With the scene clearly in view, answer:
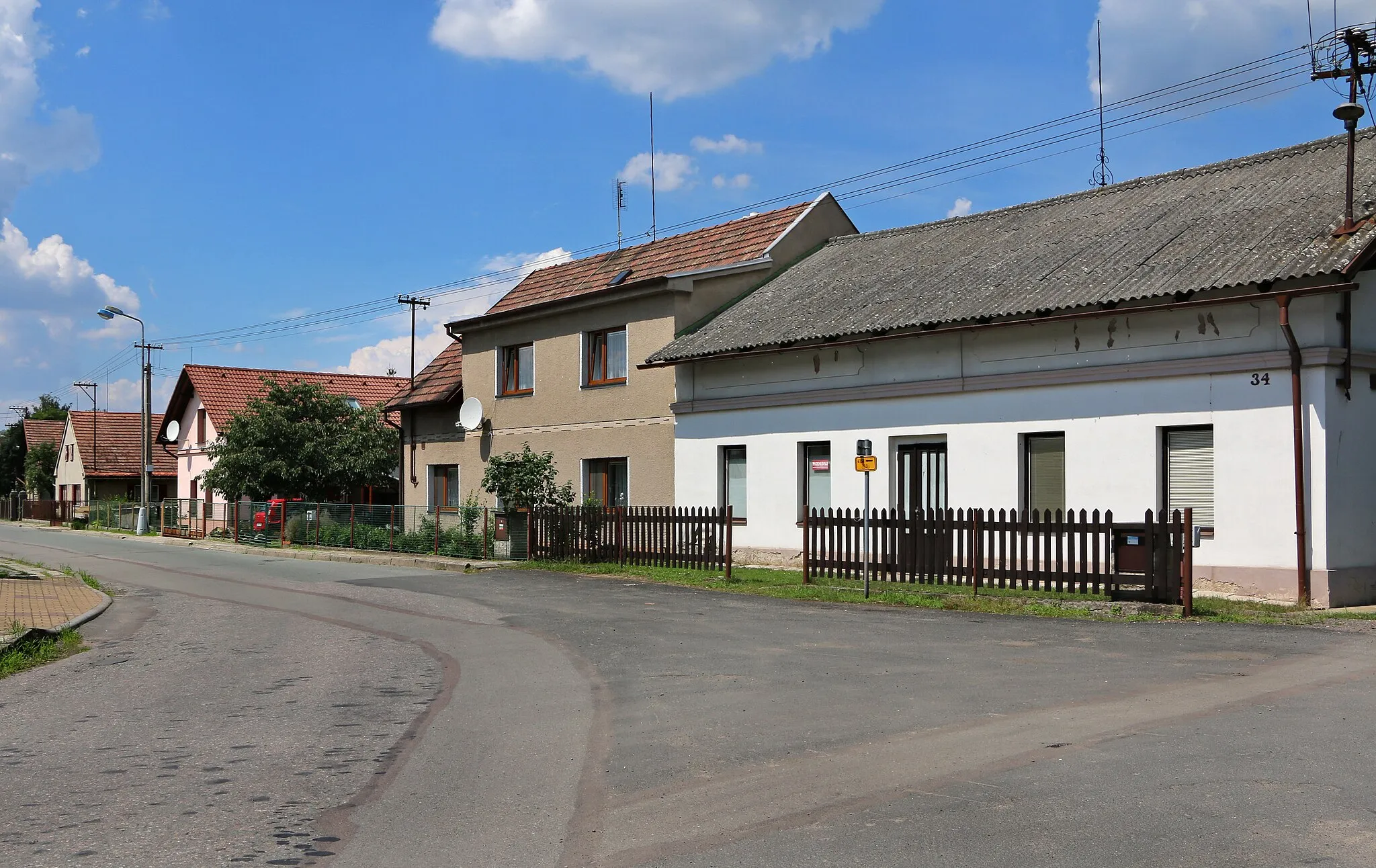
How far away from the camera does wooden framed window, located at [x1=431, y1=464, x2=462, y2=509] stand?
3256cm

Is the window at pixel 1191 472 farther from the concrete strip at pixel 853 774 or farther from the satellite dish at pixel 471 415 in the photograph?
the satellite dish at pixel 471 415

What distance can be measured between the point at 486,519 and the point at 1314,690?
761 inches

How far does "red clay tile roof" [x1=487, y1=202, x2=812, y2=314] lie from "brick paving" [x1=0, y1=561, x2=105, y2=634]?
1257cm

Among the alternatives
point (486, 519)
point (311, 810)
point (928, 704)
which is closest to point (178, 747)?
point (311, 810)

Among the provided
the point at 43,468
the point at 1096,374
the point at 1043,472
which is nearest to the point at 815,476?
the point at 1043,472

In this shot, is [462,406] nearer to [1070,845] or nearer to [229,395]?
[229,395]

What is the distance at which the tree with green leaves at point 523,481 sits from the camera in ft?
84.9

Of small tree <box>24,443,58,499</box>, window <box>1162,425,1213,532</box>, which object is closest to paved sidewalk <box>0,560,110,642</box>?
window <box>1162,425,1213,532</box>

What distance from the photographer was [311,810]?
6035 mm

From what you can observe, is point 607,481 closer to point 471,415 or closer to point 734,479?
point 734,479

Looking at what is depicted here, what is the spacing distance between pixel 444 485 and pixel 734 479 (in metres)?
11.8

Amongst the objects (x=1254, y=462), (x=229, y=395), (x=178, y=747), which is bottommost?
(x=178, y=747)

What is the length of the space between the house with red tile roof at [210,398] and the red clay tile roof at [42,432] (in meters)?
34.4

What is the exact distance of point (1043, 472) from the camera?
1892 centimetres
